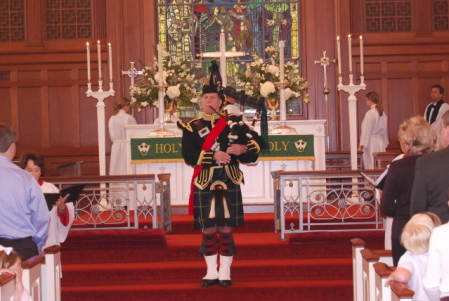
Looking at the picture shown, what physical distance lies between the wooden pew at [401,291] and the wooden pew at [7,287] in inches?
87.5

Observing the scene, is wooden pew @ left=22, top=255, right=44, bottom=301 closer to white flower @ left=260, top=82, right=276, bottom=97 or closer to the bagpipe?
the bagpipe

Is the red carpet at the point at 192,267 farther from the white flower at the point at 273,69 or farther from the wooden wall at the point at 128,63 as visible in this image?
the wooden wall at the point at 128,63

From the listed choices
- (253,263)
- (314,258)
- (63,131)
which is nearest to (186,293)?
(253,263)

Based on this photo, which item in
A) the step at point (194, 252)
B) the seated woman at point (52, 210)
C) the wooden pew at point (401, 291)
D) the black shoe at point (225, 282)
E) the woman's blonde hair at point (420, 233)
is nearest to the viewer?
the wooden pew at point (401, 291)

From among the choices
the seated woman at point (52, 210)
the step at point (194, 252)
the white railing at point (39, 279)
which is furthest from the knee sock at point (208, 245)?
the white railing at point (39, 279)

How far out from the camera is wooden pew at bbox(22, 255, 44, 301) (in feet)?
16.3

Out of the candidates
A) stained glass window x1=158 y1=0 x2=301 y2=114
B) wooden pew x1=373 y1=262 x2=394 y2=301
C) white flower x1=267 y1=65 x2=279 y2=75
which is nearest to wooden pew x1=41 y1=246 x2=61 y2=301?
wooden pew x1=373 y1=262 x2=394 y2=301

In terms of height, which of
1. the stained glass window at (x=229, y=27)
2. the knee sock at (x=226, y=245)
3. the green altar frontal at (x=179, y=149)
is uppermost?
the stained glass window at (x=229, y=27)

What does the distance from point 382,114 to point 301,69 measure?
2.45 m

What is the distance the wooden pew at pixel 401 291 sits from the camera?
12.8 ft

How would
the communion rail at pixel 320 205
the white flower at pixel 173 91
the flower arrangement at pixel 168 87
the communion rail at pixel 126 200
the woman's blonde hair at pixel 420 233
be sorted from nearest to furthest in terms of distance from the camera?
the woman's blonde hair at pixel 420 233, the communion rail at pixel 320 205, the communion rail at pixel 126 200, the white flower at pixel 173 91, the flower arrangement at pixel 168 87

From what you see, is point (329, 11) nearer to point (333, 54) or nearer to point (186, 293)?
point (333, 54)

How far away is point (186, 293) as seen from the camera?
707cm

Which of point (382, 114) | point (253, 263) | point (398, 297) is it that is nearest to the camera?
point (398, 297)
